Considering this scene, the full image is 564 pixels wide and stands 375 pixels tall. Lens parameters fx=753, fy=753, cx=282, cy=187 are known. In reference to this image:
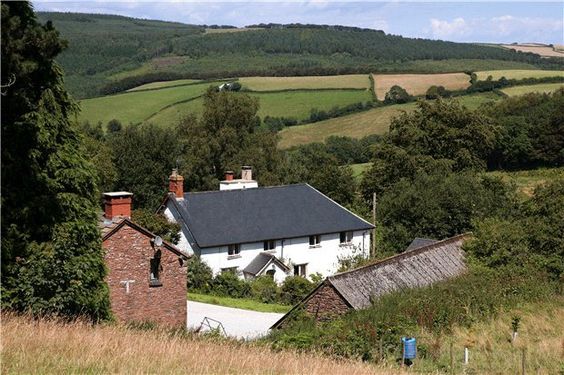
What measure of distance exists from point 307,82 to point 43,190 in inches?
4378

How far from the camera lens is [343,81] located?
127 m

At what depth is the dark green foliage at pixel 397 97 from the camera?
357 ft

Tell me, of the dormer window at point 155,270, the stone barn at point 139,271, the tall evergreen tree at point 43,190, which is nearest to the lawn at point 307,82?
the stone barn at point 139,271

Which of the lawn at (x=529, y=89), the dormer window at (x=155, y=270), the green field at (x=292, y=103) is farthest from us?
the lawn at (x=529, y=89)

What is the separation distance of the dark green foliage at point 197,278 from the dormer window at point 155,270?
12.0 metres

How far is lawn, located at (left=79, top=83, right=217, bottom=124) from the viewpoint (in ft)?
339

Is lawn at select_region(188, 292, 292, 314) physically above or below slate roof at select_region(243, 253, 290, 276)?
below

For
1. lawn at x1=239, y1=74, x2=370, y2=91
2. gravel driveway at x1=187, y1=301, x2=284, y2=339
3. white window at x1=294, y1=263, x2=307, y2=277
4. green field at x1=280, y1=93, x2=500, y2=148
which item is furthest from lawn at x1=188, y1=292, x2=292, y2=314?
lawn at x1=239, y1=74, x2=370, y2=91

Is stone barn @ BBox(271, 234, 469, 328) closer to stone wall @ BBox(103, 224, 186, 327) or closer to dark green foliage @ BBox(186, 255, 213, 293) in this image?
stone wall @ BBox(103, 224, 186, 327)

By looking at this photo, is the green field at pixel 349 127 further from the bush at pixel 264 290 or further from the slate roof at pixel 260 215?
the bush at pixel 264 290

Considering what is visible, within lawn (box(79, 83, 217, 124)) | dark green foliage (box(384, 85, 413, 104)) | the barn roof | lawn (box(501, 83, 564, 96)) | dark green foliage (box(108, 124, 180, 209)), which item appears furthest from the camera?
lawn (box(501, 83, 564, 96))

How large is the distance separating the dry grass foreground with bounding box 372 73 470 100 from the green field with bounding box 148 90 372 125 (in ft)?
16.4

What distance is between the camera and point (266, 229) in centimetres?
4294

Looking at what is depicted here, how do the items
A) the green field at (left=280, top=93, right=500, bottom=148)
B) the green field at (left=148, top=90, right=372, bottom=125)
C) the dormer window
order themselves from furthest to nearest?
the green field at (left=148, top=90, right=372, bottom=125) → the green field at (left=280, top=93, right=500, bottom=148) → the dormer window
